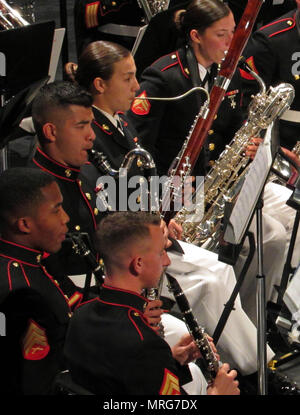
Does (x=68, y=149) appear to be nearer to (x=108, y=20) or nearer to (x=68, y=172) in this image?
(x=68, y=172)

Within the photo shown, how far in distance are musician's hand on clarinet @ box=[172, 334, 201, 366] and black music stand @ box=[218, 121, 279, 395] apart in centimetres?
34

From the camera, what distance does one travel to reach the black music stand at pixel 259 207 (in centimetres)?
240

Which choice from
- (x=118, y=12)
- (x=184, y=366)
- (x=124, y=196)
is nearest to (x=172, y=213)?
(x=124, y=196)

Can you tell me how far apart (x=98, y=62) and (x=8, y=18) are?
2.36 ft

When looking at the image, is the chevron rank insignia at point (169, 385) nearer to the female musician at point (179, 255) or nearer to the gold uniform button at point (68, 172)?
the female musician at point (179, 255)

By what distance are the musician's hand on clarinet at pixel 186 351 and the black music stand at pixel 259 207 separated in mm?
339

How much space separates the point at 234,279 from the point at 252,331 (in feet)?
0.80

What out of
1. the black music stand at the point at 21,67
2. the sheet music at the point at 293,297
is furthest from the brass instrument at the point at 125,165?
the sheet music at the point at 293,297

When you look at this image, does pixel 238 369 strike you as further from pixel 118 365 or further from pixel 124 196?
pixel 118 365

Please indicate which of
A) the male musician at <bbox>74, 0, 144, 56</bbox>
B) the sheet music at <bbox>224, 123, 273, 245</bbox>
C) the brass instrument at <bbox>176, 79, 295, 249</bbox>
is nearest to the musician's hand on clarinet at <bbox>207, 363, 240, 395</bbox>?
the sheet music at <bbox>224, 123, 273, 245</bbox>

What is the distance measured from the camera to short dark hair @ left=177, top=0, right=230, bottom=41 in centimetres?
361

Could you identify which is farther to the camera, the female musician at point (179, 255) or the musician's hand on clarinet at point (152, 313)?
the female musician at point (179, 255)

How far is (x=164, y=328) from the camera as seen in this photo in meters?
2.68

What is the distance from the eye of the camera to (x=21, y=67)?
121 inches
